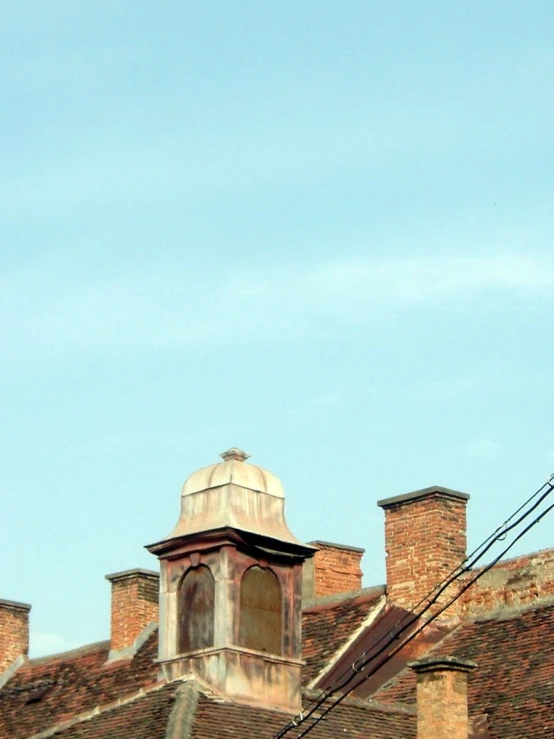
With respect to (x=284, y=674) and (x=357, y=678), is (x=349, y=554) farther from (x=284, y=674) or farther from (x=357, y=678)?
(x=284, y=674)

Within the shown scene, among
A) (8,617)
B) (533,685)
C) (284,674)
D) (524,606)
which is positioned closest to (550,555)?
(524,606)

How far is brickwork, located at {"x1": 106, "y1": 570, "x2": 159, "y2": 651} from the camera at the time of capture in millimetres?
37344

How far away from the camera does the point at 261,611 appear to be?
29078 mm

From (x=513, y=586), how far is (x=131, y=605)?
27.6 ft

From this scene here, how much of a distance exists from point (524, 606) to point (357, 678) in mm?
2820

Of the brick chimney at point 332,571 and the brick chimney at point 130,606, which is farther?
the brick chimney at point 130,606

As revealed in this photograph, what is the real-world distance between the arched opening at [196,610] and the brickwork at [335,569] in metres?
6.61

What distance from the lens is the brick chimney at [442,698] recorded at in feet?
88.0

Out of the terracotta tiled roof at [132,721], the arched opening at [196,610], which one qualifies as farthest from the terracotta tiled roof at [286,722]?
Result: the arched opening at [196,610]

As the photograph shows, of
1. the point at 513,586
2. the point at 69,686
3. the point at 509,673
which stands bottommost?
the point at 509,673

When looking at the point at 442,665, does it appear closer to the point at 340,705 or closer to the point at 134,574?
the point at 340,705

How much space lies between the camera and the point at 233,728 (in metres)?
26.8

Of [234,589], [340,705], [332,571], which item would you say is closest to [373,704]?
[340,705]

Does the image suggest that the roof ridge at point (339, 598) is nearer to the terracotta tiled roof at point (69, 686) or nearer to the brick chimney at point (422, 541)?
the brick chimney at point (422, 541)
